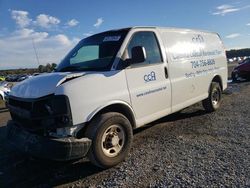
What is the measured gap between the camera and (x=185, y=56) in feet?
22.6

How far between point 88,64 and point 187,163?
8.00ft

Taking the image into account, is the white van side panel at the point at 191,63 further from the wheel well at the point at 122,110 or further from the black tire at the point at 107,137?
the black tire at the point at 107,137

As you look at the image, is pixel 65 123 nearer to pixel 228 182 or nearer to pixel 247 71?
pixel 228 182

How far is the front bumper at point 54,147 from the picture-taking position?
4.09 metres

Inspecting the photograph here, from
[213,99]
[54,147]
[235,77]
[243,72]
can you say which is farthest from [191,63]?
[235,77]

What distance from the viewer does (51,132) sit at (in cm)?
430

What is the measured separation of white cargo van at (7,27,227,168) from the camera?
13.9 feet

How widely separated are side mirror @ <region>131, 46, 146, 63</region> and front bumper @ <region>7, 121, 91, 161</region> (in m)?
1.70

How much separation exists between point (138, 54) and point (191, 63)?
2315 millimetres

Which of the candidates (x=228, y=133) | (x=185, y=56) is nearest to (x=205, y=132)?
(x=228, y=133)

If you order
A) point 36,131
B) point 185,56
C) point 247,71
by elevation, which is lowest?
point 247,71

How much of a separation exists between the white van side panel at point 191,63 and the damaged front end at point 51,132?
8.90ft

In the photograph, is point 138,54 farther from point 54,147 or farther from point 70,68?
point 54,147

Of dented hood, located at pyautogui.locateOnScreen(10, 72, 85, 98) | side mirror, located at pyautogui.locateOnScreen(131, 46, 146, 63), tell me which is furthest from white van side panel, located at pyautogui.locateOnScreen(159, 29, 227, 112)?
dented hood, located at pyautogui.locateOnScreen(10, 72, 85, 98)
